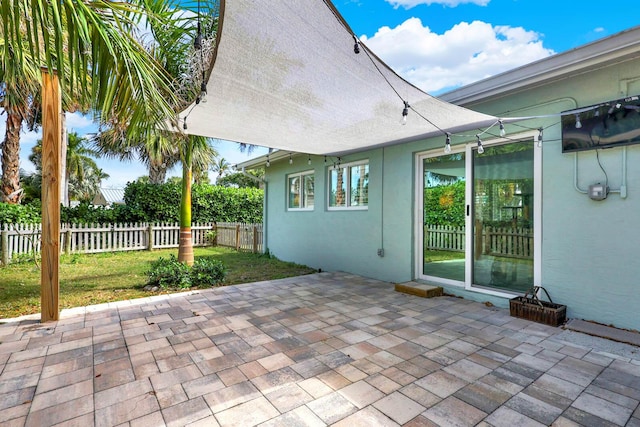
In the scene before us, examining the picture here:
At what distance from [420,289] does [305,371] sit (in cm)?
258

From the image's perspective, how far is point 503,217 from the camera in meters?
4.01

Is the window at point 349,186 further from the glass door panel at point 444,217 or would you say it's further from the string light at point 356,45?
the string light at point 356,45

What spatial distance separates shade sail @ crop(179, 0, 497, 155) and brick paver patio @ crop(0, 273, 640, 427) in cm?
233

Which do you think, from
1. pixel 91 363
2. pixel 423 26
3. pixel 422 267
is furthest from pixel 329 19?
pixel 423 26

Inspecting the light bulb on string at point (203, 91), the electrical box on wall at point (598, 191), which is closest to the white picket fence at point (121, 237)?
the light bulb on string at point (203, 91)

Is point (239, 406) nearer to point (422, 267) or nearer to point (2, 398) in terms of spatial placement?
point (2, 398)

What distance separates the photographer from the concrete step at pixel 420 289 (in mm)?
4372

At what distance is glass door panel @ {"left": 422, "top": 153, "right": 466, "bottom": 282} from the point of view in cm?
450

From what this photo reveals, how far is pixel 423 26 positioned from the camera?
6.52 m

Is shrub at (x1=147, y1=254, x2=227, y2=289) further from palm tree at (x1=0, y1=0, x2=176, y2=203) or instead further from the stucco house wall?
the stucco house wall

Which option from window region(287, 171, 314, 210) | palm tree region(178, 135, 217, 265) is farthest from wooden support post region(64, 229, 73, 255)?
window region(287, 171, 314, 210)

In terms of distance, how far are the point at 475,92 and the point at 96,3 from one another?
3927 millimetres

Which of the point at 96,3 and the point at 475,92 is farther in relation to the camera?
the point at 475,92

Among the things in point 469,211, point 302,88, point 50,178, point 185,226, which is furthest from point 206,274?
point 469,211
